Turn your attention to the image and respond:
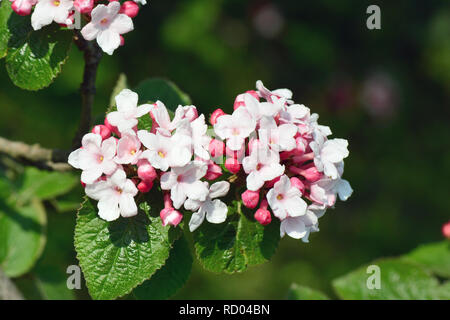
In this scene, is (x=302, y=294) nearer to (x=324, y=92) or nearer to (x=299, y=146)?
(x=299, y=146)

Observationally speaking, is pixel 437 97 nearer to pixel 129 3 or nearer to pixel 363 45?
pixel 363 45

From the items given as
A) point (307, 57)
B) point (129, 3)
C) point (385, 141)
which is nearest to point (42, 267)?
point (129, 3)

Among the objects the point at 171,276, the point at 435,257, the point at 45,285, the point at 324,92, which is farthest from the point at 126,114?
the point at 324,92

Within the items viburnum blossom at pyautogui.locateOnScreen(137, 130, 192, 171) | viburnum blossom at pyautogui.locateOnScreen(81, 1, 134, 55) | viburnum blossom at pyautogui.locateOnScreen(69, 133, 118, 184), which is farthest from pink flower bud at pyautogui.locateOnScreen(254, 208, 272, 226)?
viburnum blossom at pyautogui.locateOnScreen(81, 1, 134, 55)

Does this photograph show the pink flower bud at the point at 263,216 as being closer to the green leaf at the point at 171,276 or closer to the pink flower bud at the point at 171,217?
the pink flower bud at the point at 171,217

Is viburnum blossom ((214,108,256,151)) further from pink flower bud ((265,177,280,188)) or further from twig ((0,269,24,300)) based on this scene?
twig ((0,269,24,300))
